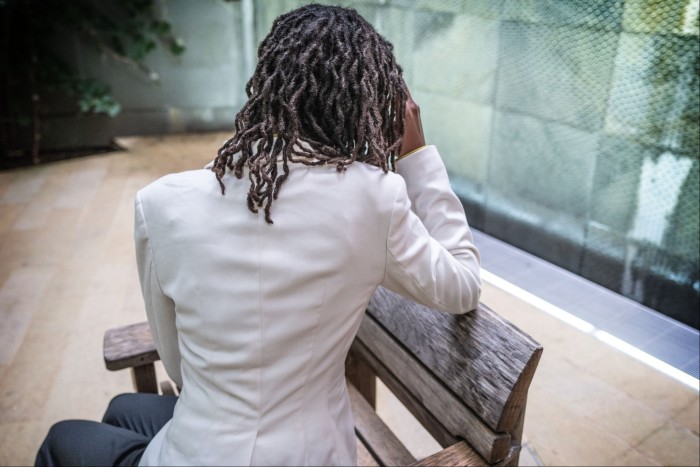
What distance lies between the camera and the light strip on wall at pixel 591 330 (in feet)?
7.84

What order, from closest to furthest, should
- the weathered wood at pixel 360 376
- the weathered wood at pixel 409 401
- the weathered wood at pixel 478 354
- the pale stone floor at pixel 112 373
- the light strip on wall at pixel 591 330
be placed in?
the weathered wood at pixel 478 354 < the weathered wood at pixel 409 401 < the weathered wood at pixel 360 376 < the pale stone floor at pixel 112 373 < the light strip on wall at pixel 591 330

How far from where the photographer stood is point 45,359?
253cm

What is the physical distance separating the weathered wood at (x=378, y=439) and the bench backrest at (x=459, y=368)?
17cm

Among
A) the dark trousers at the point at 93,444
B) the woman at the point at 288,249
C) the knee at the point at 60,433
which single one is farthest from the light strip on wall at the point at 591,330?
the knee at the point at 60,433

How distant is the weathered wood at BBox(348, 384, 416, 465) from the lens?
149 centimetres

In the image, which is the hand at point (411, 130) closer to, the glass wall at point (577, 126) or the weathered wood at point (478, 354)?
the weathered wood at point (478, 354)

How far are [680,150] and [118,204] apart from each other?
352 cm

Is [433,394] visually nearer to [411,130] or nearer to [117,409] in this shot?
[411,130]

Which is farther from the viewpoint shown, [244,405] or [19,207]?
[19,207]

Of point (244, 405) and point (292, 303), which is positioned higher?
point (292, 303)

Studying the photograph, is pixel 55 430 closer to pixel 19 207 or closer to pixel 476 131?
pixel 476 131

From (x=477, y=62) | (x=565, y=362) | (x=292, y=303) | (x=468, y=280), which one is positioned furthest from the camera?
(x=477, y=62)

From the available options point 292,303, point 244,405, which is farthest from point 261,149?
point 244,405

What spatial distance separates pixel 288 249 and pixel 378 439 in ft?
2.62
